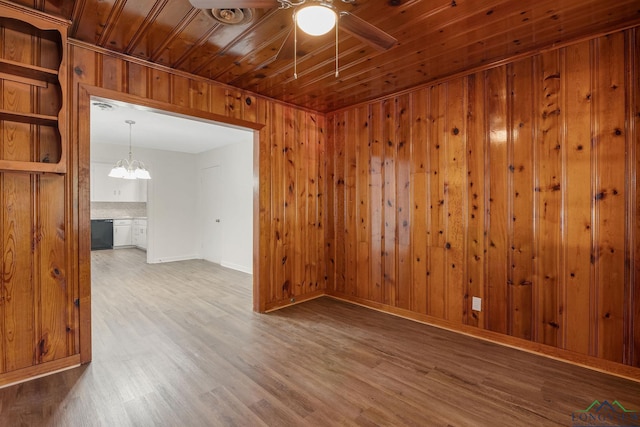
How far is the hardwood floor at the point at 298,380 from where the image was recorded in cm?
185

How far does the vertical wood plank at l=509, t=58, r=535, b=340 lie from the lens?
2668 millimetres

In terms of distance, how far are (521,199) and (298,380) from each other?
240 cm

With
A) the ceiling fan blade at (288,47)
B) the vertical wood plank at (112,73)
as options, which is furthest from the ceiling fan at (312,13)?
the vertical wood plank at (112,73)

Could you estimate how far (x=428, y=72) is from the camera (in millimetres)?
2984

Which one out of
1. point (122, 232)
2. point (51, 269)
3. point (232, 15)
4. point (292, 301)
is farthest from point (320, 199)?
point (122, 232)

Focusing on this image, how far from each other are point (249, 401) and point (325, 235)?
2602mm

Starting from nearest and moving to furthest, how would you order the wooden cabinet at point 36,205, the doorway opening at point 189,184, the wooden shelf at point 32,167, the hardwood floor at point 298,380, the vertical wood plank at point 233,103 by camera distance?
the hardwood floor at point 298,380 < the wooden shelf at point 32,167 < the wooden cabinet at point 36,205 < the vertical wood plank at point 233,103 < the doorway opening at point 189,184

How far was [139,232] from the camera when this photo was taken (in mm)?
8742

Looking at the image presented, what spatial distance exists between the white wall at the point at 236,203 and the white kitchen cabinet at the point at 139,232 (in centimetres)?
330

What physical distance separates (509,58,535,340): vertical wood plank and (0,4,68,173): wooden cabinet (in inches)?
141

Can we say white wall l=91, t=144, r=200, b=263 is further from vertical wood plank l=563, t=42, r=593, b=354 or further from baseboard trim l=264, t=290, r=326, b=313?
vertical wood plank l=563, t=42, r=593, b=354

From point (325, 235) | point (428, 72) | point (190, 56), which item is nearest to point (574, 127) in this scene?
point (428, 72)

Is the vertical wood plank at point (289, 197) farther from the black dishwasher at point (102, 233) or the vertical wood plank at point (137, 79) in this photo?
the black dishwasher at point (102, 233)

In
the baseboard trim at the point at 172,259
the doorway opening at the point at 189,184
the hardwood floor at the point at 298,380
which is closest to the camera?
the hardwood floor at the point at 298,380
